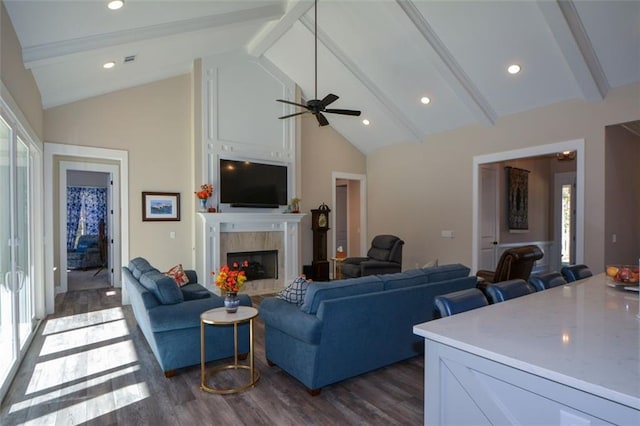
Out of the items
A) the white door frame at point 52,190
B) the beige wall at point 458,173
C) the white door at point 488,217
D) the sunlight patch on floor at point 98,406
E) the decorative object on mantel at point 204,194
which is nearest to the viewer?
the sunlight patch on floor at point 98,406

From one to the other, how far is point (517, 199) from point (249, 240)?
5527 mm

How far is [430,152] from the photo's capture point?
709cm

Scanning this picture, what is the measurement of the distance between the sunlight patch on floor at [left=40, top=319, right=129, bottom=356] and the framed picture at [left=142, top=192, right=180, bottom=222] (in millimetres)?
1879

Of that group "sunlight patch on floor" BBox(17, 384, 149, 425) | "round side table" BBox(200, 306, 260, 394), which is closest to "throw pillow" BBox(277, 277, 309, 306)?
"round side table" BBox(200, 306, 260, 394)

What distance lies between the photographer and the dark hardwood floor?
2.47 meters

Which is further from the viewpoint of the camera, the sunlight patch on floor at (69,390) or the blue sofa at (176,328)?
the blue sofa at (176,328)

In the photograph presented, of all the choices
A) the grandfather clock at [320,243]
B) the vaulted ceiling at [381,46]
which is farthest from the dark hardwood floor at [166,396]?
the grandfather clock at [320,243]

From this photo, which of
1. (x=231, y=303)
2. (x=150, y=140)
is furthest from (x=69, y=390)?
(x=150, y=140)

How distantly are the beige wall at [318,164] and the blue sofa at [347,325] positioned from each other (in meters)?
4.41

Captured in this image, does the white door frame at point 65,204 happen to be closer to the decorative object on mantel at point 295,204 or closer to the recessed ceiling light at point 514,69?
the decorative object on mantel at point 295,204

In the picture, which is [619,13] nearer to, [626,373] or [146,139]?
[626,373]

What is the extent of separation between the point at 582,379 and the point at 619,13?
4525 millimetres

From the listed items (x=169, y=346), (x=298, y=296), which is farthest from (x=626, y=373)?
(x=169, y=346)

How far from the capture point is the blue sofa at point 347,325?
2.72 m
